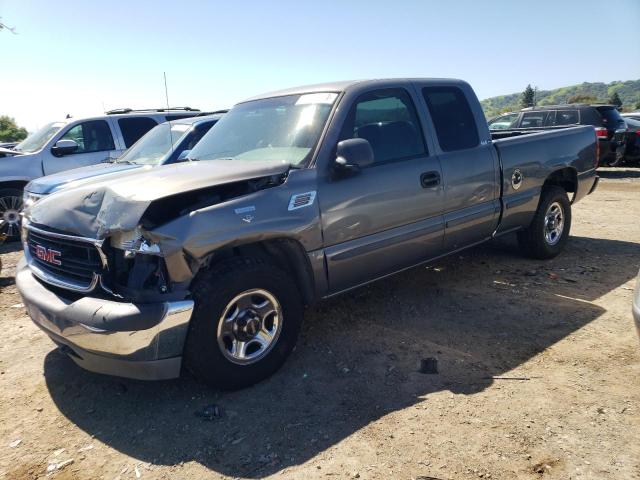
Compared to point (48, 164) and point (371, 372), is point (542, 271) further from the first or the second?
point (48, 164)

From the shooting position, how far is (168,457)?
265cm

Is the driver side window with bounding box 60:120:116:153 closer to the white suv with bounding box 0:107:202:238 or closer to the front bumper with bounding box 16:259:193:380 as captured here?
the white suv with bounding box 0:107:202:238

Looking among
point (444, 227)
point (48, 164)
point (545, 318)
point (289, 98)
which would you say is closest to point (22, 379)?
point (289, 98)

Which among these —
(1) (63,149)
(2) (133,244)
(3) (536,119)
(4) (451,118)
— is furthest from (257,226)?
(3) (536,119)

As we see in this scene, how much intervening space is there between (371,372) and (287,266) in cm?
94

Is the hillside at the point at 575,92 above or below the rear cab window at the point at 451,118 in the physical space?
above

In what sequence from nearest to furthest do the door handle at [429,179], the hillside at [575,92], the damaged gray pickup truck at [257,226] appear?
1. the damaged gray pickup truck at [257,226]
2. the door handle at [429,179]
3. the hillside at [575,92]

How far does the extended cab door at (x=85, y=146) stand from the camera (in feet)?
27.4

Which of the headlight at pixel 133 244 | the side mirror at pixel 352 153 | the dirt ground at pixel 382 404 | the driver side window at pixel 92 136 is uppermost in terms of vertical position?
the driver side window at pixel 92 136

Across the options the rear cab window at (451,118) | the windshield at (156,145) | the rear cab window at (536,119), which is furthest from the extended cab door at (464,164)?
the rear cab window at (536,119)

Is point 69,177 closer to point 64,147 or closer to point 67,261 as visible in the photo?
point 64,147

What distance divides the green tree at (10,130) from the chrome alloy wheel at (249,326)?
1560 inches

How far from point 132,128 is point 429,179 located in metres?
6.54

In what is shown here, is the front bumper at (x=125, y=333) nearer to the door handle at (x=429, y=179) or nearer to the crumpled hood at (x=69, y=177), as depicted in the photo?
the door handle at (x=429, y=179)
